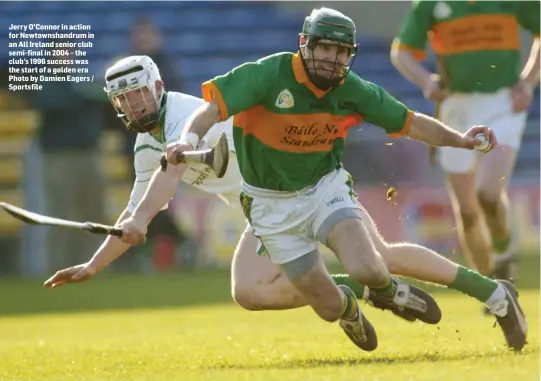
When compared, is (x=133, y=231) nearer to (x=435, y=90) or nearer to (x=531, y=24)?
(x=435, y=90)

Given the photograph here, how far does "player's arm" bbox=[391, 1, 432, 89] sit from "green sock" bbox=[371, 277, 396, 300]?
9.24 feet

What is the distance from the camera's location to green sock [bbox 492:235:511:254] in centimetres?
862

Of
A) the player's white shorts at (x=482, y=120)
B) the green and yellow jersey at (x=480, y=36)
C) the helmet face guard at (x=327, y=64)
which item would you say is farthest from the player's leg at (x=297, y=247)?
the green and yellow jersey at (x=480, y=36)

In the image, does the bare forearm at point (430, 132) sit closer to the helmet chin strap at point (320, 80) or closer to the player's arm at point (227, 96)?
the helmet chin strap at point (320, 80)

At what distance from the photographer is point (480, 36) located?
29.1 ft

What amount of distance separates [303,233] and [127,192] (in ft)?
32.7

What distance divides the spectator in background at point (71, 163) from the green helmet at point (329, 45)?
8946mm

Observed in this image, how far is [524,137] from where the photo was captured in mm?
18875

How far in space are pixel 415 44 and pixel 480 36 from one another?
467 millimetres

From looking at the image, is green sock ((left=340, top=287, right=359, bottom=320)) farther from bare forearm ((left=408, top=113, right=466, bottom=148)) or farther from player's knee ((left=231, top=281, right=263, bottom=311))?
bare forearm ((left=408, top=113, right=466, bottom=148))

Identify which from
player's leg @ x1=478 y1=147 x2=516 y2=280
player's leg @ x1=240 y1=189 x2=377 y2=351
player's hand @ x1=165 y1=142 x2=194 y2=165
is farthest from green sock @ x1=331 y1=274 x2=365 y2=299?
player's leg @ x1=478 y1=147 x2=516 y2=280

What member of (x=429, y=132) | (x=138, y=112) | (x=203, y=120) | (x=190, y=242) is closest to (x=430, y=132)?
(x=429, y=132)

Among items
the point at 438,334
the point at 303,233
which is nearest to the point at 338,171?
the point at 303,233

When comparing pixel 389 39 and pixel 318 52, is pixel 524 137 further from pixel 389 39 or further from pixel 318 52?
pixel 318 52
